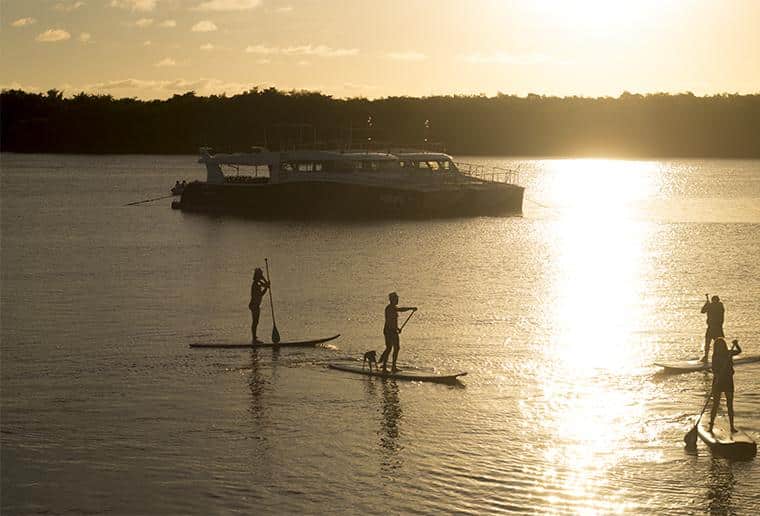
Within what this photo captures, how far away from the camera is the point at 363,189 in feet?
293

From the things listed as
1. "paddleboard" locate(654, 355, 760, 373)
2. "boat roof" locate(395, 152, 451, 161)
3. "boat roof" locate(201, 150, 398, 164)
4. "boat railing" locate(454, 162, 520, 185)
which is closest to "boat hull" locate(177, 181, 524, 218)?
"boat roof" locate(201, 150, 398, 164)

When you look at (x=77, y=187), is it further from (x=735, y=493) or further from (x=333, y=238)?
(x=735, y=493)

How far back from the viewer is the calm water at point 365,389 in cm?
1939

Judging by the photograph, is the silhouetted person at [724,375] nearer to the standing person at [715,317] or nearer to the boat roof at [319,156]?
the standing person at [715,317]

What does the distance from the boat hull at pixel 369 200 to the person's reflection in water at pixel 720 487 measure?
67.6 metres

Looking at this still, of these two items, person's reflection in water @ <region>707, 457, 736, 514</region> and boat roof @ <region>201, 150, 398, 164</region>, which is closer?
person's reflection in water @ <region>707, 457, 736, 514</region>

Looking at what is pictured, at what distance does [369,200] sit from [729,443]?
68959 mm

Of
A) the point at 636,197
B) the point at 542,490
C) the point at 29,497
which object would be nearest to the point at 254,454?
the point at 29,497

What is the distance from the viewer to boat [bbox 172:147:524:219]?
88.2 metres

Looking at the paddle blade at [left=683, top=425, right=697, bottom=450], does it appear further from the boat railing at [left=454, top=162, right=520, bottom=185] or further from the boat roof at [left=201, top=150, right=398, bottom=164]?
the boat railing at [left=454, top=162, right=520, bottom=185]

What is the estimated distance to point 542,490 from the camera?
62.5ft

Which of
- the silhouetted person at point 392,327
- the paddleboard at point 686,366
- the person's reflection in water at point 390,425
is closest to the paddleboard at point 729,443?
the person's reflection in water at point 390,425

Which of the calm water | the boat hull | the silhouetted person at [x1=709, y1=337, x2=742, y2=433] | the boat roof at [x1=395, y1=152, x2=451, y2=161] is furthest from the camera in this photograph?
the boat roof at [x1=395, y1=152, x2=451, y2=161]

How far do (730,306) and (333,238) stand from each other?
35.2 meters
